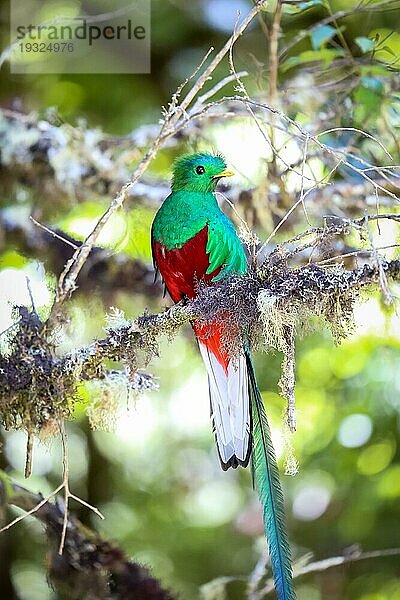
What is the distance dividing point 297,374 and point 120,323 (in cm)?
85

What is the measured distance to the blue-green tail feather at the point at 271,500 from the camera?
1.79 metres

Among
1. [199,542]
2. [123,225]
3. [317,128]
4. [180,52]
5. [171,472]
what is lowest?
[199,542]

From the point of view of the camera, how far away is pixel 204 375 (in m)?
2.57

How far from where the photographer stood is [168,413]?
2592mm

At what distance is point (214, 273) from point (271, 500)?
58cm

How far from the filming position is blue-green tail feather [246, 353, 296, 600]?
1.79 m

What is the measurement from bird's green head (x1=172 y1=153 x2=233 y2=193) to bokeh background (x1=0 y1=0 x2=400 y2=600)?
37cm

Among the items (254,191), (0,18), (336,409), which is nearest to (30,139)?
(0,18)

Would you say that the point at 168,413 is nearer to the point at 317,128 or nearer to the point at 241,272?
the point at 241,272

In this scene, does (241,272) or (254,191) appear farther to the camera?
(254,191)

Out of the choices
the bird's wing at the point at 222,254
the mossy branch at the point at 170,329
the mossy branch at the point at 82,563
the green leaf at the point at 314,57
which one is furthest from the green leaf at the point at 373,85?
the mossy branch at the point at 82,563

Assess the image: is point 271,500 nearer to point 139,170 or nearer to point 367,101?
point 139,170

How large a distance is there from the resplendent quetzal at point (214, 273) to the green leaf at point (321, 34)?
622mm

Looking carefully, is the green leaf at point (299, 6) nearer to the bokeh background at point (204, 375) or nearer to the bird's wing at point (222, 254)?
the bokeh background at point (204, 375)
